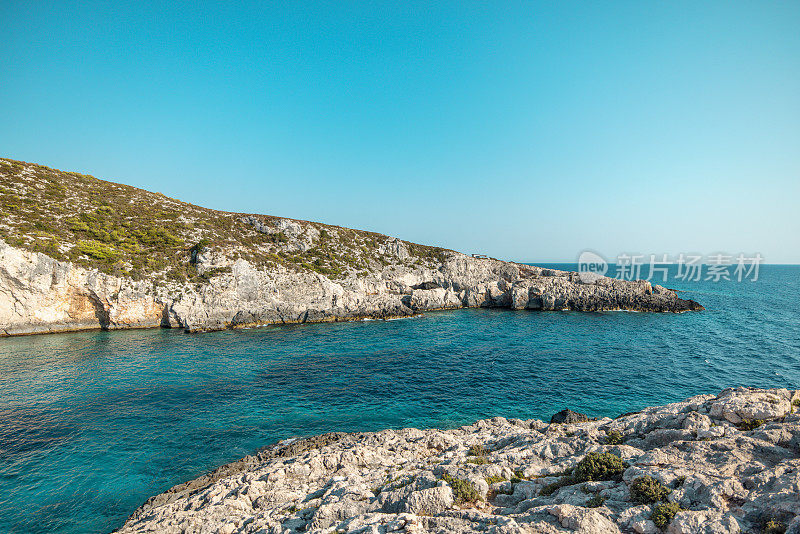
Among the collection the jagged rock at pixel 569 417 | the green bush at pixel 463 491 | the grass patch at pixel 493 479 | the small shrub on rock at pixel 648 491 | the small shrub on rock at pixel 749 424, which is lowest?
the jagged rock at pixel 569 417

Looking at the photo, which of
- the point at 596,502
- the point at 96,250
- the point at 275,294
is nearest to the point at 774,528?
the point at 596,502

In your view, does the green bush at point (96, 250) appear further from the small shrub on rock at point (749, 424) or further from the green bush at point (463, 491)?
the small shrub on rock at point (749, 424)

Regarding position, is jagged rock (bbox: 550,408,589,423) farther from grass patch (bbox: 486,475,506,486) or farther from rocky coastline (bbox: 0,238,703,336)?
rocky coastline (bbox: 0,238,703,336)

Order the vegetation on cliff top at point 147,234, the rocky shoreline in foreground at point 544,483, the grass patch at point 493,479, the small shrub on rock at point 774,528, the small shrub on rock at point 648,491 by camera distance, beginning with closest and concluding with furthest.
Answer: the small shrub on rock at point 774,528, the rocky shoreline in foreground at point 544,483, the small shrub on rock at point 648,491, the grass patch at point 493,479, the vegetation on cliff top at point 147,234

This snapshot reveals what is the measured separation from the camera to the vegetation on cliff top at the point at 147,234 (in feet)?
150

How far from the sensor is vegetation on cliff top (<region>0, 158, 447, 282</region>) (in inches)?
1801

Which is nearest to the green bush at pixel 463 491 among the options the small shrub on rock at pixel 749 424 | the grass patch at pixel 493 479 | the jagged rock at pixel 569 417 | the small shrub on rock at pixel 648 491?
the grass patch at pixel 493 479

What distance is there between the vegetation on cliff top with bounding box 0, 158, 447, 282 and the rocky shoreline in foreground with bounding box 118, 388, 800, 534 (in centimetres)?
4732

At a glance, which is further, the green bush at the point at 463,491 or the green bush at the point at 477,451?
the green bush at the point at 477,451

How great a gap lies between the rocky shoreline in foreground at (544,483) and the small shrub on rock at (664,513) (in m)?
0.03

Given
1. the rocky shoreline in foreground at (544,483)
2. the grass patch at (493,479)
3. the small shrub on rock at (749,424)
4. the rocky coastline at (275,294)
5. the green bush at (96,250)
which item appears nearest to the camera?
the rocky shoreline in foreground at (544,483)

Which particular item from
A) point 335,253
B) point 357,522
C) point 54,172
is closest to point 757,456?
point 357,522

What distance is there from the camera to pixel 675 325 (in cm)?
5175

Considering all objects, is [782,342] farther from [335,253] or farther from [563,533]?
[335,253]
